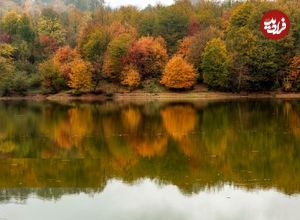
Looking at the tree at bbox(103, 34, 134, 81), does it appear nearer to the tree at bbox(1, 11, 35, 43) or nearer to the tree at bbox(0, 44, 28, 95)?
the tree at bbox(0, 44, 28, 95)

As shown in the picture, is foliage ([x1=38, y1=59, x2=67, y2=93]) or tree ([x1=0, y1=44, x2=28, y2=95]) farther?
tree ([x1=0, y1=44, x2=28, y2=95])

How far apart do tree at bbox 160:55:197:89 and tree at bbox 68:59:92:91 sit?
12.6 m

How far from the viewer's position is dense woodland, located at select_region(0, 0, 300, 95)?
80188 millimetres

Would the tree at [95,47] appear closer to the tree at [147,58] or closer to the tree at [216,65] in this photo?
the tree at [147,58]

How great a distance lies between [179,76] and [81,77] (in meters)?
16.3

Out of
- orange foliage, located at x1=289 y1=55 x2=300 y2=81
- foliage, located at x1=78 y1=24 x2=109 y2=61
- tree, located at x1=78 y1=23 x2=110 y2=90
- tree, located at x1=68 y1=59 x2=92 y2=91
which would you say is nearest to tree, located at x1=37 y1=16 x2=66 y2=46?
tree, located at x1=78 y1=23 x2=110 y2=90

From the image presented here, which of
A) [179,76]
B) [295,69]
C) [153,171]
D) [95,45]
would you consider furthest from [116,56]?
[153,171]

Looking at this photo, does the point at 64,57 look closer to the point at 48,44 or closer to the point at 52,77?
the point at 52,77

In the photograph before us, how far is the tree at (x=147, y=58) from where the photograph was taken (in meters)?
86.5

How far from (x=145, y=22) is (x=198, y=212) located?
86510 millimetres

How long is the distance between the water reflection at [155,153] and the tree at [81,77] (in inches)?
1515

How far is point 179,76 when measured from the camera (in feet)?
267

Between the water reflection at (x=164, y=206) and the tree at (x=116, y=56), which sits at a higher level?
the tree at (x=116, y=56)

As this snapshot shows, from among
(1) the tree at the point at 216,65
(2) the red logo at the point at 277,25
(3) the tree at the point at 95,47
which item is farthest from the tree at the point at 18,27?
(2) the red logo at the point at 277,25
